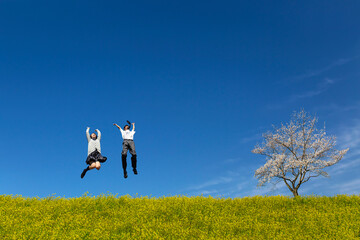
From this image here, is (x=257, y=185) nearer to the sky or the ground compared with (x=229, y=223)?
nearer to the sky

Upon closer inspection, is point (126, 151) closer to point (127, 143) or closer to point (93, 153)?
point (127, 143)

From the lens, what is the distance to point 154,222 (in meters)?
14.0

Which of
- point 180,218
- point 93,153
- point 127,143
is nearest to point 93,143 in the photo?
point 93,153

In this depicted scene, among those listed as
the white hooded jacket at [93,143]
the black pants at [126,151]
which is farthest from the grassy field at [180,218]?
the white hooded jacket at [93,143]

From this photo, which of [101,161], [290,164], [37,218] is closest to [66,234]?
[37,218]

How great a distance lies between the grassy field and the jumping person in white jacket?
7.43 ft

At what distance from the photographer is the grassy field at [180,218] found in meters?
12.9

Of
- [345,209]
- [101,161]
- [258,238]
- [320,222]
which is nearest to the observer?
[258,238]

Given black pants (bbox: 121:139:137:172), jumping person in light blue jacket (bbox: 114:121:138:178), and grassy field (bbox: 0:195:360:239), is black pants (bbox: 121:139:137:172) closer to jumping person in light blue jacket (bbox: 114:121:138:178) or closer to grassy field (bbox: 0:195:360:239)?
jumping person in light blue jacket (bbox: 114:121:138:178)

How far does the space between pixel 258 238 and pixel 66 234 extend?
296 inches

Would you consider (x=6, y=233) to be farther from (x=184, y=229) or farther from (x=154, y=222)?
(x=184, y=229)

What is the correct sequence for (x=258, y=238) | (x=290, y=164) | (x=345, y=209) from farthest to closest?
1. (x=290, y=164)
2. (x=345, y=209)
3. (x=258, y=238)

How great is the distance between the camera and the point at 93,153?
52.6 ft

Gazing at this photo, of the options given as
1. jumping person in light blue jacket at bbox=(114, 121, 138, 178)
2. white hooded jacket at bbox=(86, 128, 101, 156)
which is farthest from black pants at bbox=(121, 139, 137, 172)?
white hooded jacket at bbox=(86, 128, 101, 156)
